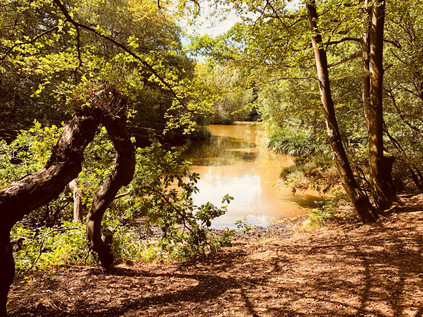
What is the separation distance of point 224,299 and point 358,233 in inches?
131

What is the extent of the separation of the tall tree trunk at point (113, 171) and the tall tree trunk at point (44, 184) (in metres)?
0.29

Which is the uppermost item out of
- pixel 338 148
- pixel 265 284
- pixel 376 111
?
pixel 376 111

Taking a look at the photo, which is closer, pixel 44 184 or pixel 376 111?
pixel 44 184

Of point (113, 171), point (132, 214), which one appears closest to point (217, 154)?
point (132, 214)

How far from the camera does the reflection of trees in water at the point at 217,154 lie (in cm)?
1902

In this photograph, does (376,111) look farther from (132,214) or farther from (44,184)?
(44,184)

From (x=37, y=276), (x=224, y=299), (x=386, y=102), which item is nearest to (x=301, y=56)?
(x=386, y=102)

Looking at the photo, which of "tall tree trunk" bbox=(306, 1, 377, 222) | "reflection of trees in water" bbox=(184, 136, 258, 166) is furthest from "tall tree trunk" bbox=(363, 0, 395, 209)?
"reflection of trees in water" bbox=(184, 136, 258, 166)

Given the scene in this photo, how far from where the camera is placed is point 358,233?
4.71 m

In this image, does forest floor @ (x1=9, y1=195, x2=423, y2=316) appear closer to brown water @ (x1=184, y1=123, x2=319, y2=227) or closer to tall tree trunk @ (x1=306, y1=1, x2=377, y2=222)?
tall tree trunk @ (x1=306, y1=1, x2=377, y2=222)

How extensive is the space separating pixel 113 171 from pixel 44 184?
1.31 m

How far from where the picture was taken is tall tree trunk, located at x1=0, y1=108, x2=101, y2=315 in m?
2.06

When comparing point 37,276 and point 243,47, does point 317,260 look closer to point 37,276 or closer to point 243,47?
point 37,276

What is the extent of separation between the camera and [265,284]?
10.3ft
